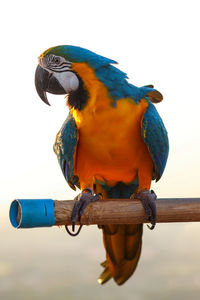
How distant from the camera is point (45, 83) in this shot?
7.47 feet

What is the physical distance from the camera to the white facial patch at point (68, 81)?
84.0 inches

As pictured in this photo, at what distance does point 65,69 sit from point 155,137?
0.56 m

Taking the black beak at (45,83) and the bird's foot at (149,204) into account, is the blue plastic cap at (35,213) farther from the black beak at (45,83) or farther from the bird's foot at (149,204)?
the black beak at (45,83)

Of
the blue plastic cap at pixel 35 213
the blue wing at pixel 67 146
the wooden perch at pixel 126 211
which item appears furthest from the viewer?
the blue wing at pixel 67 146

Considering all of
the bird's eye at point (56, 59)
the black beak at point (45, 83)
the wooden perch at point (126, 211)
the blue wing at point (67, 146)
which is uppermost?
the bird's eye at point (56, 59)

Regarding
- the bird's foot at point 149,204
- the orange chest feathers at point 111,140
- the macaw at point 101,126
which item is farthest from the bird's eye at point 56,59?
the bird's foot at point 149,204

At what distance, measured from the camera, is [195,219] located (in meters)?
2.16

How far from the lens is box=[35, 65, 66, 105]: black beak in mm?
2229

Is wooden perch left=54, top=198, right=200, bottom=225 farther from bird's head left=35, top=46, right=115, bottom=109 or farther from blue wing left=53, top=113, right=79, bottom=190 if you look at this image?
bird's head left=35, top=46, right=115, bottom=109

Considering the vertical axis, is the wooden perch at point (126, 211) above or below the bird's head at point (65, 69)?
below

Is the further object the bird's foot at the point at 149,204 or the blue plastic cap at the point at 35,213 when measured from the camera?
the bird's foot at the point at 149,204

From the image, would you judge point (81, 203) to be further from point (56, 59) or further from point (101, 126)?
point (56, 59)

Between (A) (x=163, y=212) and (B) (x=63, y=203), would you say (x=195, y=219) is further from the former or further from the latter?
(B) (x=63, y=203)

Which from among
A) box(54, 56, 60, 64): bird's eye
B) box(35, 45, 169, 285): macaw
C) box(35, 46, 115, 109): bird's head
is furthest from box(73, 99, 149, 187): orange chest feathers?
box(54, 56, 60, 64): bird's eye
